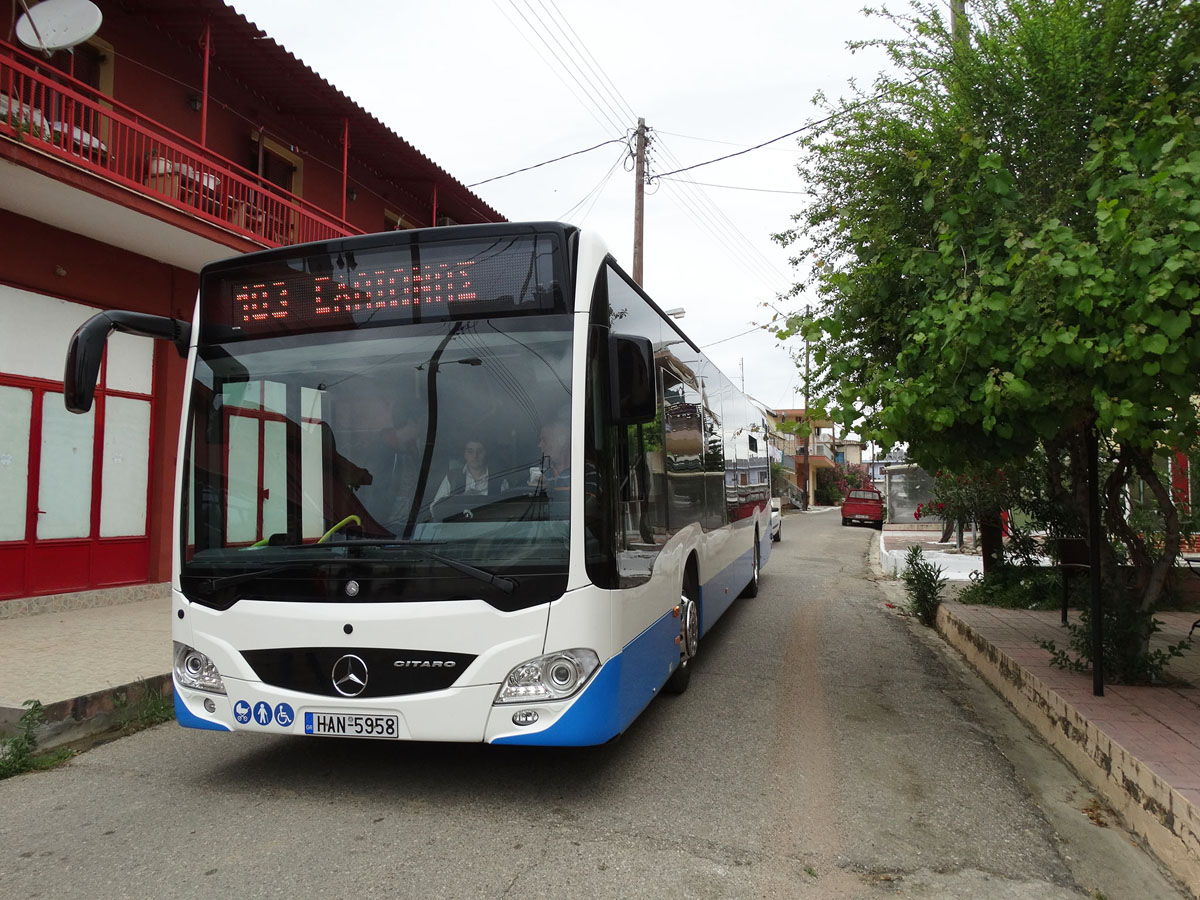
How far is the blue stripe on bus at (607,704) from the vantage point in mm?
3836

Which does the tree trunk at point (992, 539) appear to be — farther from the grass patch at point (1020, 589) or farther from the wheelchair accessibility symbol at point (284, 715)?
the wheelchair accessibility symbol at point (284, 715)

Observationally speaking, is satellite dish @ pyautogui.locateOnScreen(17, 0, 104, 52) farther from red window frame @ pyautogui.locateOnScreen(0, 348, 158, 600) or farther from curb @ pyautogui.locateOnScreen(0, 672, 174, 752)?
curb @ pyautogui.locateOnScreen(0, 672, 174, 752)

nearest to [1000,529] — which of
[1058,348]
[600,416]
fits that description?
[1058,348]

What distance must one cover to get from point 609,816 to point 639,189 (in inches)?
734

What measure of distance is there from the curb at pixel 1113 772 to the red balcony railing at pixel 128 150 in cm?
989

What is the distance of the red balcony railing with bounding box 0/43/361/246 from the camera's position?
27.2ft

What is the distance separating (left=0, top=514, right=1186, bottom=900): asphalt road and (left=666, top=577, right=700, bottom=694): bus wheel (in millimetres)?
284

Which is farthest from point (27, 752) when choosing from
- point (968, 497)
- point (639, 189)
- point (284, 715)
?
point (639, 189)

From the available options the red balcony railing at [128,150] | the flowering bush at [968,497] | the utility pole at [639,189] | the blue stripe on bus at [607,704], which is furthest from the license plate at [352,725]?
the utility pole at [639,189]

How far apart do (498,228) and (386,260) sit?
61cm

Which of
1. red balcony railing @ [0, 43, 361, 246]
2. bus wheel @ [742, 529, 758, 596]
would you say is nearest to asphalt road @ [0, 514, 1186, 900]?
bus wheel @ [742, 529, 758, 596]

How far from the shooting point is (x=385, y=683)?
3912mm

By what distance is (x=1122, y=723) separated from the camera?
4812mm

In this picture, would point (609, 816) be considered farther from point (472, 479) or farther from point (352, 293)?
point (352, 293)
